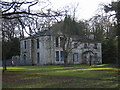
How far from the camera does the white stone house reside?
47625mm

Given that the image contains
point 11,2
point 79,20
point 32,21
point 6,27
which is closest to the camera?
point 11,2

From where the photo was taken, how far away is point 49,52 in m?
48.1

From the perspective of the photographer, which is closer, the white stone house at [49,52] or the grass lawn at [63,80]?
the grass lawn at [63,80]

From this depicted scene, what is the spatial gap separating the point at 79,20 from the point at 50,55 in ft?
39.7

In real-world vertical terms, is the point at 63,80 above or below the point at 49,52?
below

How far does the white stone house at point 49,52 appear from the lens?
47.6 m

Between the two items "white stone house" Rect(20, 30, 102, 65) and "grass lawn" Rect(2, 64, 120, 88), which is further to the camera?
"white stone house" Rect(20, 30, 102, 65)

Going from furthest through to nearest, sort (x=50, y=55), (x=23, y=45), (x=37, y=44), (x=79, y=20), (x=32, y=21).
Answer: (x=23, y=45), (x=37, y=44), (x=50, y=55), (x=79, y=20), (x=32, y=21)

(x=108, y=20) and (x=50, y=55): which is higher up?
(x=108, y=20)

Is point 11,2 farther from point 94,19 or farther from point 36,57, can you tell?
point 36,57

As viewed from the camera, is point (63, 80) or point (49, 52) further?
point (49, 52)

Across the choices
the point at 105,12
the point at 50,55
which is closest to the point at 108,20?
the point at 105,12

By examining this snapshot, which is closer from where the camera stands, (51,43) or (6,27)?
(6,27)

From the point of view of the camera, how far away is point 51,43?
48.3 m
